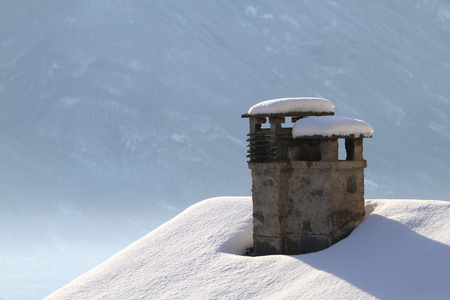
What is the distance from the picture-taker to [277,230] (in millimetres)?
12281

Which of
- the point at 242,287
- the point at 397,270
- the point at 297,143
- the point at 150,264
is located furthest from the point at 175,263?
the point at 397,270

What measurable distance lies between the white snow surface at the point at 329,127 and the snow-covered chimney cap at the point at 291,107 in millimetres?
294

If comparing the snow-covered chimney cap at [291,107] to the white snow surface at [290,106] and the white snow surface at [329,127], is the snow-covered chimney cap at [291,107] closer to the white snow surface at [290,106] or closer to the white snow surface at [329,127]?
the white snow surface at [290,106]

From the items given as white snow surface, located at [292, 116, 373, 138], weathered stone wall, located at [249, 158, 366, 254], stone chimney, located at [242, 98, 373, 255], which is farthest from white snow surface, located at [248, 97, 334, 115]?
weathered stone wall, located at [249, 158, 366, 254]

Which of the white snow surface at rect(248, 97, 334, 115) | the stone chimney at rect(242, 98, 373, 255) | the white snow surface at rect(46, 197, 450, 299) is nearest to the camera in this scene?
the white snow surface at rect(46, 197, 450, 299)

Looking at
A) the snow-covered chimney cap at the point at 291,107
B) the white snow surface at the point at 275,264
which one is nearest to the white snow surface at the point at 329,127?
the snow-covered chimney cap at the point at 291,107

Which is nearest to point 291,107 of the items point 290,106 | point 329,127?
point 290,106

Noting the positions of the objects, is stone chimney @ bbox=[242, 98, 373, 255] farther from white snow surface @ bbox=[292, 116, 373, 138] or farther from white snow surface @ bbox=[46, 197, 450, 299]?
white snow surface @ bbox=[46, 197, 450, 299]

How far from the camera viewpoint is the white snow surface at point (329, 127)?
456 inches

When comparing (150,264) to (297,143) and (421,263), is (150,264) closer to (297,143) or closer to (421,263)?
(297,143)

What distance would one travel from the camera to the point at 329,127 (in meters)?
11.6

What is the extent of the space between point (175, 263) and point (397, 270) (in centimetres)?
438

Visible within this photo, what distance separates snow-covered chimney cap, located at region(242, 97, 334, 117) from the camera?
12.2 meters

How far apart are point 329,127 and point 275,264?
2.65m
